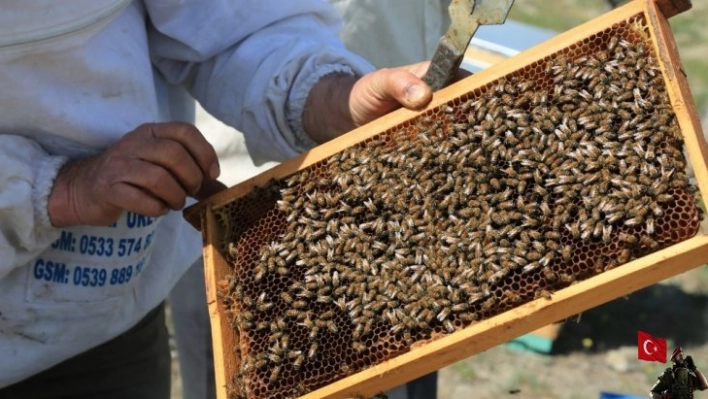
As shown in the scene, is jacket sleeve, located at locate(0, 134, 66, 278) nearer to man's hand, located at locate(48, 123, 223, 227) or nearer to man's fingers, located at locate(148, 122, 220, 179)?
man's hand, located at locate(48, 123, 223, 227)

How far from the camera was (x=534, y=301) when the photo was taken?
2.50m

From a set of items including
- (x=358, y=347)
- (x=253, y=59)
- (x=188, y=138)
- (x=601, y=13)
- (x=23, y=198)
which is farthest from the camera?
(x=601, y=13)

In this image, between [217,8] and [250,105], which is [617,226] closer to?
[250,105]

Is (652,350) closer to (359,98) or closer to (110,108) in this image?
(359,98)

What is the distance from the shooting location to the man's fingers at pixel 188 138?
289 cm

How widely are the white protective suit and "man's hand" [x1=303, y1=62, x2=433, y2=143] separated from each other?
57 mm

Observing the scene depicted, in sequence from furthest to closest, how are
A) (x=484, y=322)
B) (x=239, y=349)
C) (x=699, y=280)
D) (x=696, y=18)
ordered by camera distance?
(x=696, y=18) → (x=699, y=280) → (x=239, y=349) → (x=484, y=322)

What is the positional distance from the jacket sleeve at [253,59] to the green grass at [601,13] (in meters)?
7.70

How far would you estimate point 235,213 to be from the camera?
3.13m

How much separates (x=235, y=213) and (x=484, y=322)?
1029 millimetres

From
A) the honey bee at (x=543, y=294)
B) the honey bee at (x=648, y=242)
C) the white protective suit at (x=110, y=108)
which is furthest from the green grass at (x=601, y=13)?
the honey bee at (x=543, y=294)

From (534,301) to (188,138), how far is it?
3.98 feet

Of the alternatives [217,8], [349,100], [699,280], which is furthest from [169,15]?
[699,280]

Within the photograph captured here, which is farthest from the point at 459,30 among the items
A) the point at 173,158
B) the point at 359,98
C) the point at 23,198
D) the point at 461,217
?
the point at 23,198
